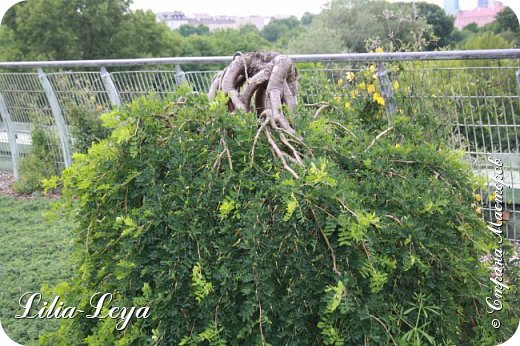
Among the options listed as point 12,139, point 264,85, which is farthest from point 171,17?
point 264,85

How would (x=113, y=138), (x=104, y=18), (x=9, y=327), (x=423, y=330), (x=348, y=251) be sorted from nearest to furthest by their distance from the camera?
1. (x=348, y=251)
2. (x=423, y=330)
3. (x=113, y=138)
4. (x=9, y=327)
5. (x=104, y=18)

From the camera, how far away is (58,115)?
27.9ft

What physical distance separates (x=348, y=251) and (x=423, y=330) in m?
0.47

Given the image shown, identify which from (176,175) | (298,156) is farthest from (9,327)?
(298,156)

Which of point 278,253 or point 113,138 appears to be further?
point 113,138

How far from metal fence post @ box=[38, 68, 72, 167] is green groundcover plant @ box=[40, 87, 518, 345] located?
5658 millimetres

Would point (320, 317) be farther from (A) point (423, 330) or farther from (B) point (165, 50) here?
(B) point (165, 50)

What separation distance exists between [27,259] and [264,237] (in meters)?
4.15

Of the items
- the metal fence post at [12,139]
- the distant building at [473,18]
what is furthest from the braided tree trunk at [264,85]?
the distant building at [473,18]

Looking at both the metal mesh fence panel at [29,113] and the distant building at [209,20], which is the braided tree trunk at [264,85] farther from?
the distant building at [209,20]

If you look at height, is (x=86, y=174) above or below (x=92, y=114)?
above

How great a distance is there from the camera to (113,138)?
281cm

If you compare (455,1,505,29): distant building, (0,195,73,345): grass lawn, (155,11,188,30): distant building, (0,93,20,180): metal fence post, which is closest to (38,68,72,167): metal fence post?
(0,195,73,345): grass lawn

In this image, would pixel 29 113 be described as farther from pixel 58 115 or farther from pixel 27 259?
pixel 27 259
